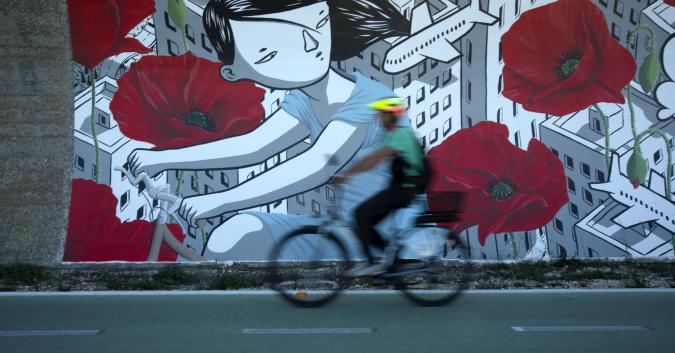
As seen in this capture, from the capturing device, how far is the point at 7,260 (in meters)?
9.28

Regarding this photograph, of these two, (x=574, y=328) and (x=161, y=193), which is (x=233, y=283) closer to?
(x=161, y=193)

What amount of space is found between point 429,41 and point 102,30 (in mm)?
4199

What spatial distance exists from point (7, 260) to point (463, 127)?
602 cm

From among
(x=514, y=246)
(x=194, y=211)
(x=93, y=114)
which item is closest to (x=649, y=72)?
(x=514, y=246)

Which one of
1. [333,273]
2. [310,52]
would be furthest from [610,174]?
[333,273]

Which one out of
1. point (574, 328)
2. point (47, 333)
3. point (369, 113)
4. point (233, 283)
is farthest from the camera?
point (369, 113)

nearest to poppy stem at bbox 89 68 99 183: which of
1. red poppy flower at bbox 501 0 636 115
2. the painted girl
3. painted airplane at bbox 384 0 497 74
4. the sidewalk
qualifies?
the painted girl

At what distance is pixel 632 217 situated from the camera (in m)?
9.56

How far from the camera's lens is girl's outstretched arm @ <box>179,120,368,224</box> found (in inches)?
375

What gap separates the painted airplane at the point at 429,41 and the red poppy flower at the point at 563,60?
58 cm

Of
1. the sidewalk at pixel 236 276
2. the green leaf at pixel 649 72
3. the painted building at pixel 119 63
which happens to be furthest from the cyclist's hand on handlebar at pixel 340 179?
the green leaf at pixel 649 72

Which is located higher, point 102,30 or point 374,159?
point 102,30

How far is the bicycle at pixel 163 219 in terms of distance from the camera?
9484mm

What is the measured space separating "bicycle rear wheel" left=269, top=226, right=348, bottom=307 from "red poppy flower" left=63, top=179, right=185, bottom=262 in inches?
133
